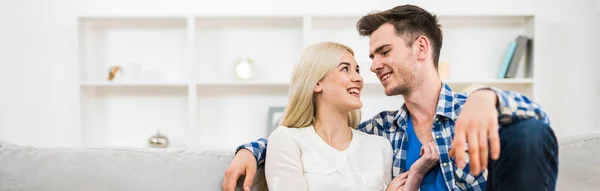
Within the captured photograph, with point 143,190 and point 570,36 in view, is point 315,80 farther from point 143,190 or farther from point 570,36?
point 570,36

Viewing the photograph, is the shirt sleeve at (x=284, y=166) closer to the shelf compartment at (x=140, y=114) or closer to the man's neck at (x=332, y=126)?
the man's neck at (x=332, y=126)

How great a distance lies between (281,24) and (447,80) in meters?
1.03

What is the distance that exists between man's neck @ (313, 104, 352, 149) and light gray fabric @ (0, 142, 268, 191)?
30 centimetres

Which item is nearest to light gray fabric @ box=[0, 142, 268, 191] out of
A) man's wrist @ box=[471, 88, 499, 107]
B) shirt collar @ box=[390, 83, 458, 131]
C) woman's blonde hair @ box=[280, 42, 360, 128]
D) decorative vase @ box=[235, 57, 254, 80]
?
woman's blonde hair @ box=[280, 42, 360, 128]

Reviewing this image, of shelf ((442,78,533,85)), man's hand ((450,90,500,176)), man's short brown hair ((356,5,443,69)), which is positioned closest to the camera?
man's hand ((450,90,500,176))

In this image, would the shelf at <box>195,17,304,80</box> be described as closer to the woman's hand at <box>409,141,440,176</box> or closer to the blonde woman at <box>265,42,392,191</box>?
the blonde woman at <box>265,42,392,191</box>

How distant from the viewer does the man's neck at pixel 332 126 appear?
65.3 inches

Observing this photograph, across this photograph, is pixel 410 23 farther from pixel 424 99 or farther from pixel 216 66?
pixel 216 66

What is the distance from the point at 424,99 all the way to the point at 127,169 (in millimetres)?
869

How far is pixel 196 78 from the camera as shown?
3.61 m

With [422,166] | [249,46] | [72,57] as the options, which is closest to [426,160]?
[422,166]

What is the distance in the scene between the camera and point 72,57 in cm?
367

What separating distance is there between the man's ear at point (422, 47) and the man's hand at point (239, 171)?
0.68m

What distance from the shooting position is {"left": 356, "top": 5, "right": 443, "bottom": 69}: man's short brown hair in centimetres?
186
